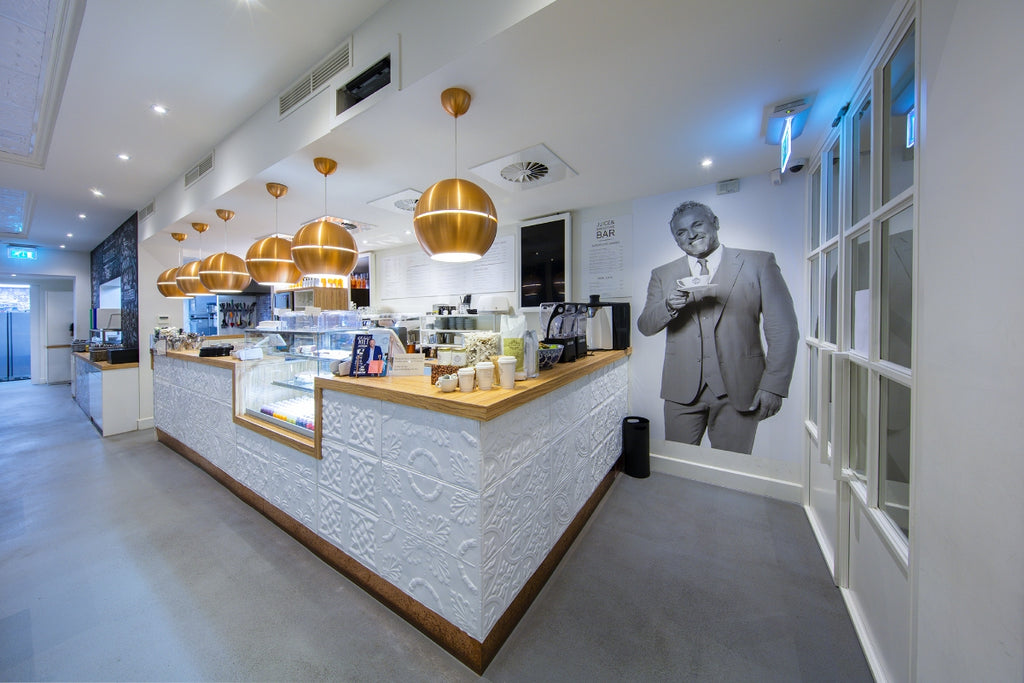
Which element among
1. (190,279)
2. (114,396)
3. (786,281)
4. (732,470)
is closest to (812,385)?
(786,281)

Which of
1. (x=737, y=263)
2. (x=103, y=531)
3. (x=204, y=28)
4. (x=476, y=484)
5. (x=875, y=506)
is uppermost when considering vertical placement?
(x=204, y=28)

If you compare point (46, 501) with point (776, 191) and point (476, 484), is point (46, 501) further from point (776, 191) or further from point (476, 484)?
point (776, 191)

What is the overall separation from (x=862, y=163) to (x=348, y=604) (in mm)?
3642

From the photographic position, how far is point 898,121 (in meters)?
1.46

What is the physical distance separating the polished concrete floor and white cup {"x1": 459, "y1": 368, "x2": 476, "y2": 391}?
1.26m

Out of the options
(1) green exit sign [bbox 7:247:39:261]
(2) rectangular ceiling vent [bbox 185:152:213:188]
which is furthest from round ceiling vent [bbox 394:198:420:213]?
(1) green exit sign [bbox 7:247:39:261]

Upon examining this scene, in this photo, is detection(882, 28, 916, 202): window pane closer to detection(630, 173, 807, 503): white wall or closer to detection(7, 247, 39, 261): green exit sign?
detection(630, 173, 807, 503): white wall

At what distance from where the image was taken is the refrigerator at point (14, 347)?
9.58 meters

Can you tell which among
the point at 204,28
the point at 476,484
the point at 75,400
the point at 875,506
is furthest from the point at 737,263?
the point at 75,400

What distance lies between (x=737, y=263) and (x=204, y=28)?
163 inches

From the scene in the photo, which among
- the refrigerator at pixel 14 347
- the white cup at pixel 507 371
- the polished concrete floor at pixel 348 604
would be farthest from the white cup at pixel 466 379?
the refrigerator at pixel 14 347

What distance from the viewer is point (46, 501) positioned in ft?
9.93

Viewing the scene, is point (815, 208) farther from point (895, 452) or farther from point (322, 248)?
point (322, 248)

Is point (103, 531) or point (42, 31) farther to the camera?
point (103, 531)
